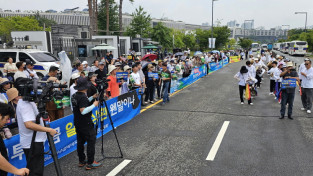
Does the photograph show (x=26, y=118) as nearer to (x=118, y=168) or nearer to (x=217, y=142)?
(x=118, y=168)

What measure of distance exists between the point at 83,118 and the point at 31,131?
107 cm

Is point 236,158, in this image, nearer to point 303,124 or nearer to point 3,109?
point 303,124

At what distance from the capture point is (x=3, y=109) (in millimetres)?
2910

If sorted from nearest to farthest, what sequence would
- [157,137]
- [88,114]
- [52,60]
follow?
[88,114] → [157,137] → [52,60]

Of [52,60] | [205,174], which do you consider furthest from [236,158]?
[52,60]

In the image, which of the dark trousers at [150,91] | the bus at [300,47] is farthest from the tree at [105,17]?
the dark trousers at [150,91]

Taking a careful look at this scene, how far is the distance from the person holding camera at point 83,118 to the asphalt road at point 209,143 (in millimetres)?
287

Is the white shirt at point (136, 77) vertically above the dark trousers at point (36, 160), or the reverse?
the white shirt at point (136, 77)

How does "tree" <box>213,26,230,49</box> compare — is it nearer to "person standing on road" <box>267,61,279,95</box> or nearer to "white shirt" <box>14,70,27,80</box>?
"person standing on road" <box>267,61,279,95</box>

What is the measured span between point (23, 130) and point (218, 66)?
25.9m

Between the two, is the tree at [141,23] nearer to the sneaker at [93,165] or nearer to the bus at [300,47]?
the bus at [300,47]

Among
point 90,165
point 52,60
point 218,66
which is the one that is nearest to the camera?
point 90,165

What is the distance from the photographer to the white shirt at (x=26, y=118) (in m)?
3.60

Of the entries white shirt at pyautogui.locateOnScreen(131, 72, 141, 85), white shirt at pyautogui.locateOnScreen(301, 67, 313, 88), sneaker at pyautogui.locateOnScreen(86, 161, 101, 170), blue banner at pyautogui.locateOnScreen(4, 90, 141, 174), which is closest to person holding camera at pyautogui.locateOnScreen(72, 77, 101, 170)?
sneaker at pyautogui.locateOnScreen(86, 161, 101, 170)
